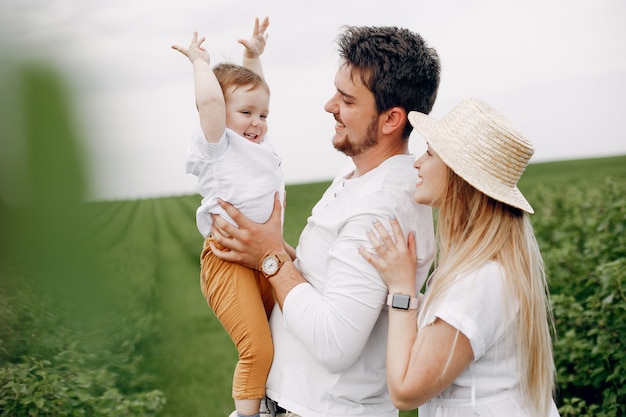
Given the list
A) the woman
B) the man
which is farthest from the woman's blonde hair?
the man

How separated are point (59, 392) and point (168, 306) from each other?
8311 mm

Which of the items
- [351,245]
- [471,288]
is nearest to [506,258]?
[471,288]

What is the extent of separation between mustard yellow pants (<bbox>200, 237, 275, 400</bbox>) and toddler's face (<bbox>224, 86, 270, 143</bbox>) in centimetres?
49

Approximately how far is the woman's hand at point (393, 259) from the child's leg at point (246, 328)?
0.53 meters

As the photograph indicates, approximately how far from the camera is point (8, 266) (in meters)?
8.02

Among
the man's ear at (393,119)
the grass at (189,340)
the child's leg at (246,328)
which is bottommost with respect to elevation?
the grass at (189,340)

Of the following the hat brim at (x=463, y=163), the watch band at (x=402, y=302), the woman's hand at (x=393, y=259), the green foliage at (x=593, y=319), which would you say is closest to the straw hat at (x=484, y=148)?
the hat brim at (x=463, y=163)

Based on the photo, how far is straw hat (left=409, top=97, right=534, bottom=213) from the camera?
2.37 m

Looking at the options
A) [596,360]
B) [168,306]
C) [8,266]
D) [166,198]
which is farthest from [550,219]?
[166,198]

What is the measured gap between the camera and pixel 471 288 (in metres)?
2.24

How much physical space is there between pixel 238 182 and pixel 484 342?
40.8 inches

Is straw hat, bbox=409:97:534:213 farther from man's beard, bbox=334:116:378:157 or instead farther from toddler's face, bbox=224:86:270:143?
toddler's face, bbox=224:86:270:143

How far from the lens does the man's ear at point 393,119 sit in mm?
2627

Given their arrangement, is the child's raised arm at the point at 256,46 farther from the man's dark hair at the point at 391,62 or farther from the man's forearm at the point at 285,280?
the man's forearm at the point at 285,280
